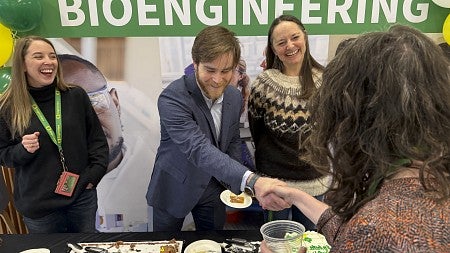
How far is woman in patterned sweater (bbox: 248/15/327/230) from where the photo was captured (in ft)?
7.71

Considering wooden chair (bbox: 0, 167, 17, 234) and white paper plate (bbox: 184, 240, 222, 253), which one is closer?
white paper plate (bbox: 184, 240, 222, 253)

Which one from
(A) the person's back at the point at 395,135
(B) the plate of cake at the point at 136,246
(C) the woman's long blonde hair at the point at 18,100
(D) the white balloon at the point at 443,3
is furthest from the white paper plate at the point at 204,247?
(D) the white balloon at the point at 443,3

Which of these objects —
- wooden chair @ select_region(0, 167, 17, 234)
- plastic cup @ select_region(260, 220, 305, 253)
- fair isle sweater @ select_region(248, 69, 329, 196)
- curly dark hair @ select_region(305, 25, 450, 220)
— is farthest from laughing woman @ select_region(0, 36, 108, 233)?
curly dark hair @ select_region(305, 25, 450, 220)

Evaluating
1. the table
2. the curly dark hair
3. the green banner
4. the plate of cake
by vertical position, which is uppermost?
the green banner

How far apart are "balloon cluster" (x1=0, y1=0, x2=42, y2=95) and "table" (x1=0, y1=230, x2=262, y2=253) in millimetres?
1079

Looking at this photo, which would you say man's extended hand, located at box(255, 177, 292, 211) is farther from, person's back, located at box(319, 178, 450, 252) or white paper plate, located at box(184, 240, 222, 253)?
person's back, located at box(319, 178, 450, 252)

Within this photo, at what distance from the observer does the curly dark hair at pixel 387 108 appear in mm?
876

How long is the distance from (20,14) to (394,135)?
8.18 ft

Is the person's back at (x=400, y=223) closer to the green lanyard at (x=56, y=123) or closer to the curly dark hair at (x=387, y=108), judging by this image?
the curly dark hair at (x=387, y=108)

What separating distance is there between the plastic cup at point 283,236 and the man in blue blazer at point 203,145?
18cm

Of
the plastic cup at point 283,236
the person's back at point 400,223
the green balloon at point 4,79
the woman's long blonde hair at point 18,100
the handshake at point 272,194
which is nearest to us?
the person's back at point 400,223

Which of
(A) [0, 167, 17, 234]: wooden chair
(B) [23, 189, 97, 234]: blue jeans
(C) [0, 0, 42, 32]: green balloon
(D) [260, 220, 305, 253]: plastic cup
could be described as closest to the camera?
(D) [260, 220, 305, 253]: plastic cup

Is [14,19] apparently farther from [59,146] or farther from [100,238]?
[100,238]

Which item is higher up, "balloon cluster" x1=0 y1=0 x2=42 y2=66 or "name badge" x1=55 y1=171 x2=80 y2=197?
"balloon cluster" x1=0 y1=0 x2=42 y2=66
